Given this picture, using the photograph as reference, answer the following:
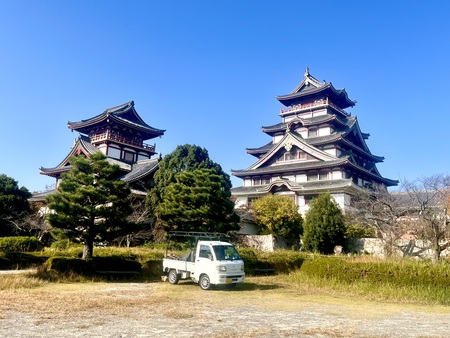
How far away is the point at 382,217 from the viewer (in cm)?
2684

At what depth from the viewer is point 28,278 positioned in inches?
525

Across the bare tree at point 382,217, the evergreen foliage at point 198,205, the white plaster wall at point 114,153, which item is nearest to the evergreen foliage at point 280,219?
the bare tree at point 382,217

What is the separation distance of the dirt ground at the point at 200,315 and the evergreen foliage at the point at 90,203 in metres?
3.95

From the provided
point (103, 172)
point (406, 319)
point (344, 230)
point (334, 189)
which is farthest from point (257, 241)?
point (406, 319)

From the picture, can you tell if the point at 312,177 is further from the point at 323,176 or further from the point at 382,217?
the point at 382,217

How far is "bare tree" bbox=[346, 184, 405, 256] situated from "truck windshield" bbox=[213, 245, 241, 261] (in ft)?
42.4

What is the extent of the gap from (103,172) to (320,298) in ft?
36.0

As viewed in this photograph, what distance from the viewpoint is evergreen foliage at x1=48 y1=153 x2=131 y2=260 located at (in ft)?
53.9

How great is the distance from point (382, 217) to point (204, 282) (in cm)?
1809

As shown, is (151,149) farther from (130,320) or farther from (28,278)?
(130,320)

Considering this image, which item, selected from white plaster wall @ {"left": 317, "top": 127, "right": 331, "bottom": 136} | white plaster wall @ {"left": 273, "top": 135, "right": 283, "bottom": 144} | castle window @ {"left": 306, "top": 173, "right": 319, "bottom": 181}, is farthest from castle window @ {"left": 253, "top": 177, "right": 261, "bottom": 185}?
white plaster wall @ {"left": 317, "top": 127, "right": 331, "bottom": 136}

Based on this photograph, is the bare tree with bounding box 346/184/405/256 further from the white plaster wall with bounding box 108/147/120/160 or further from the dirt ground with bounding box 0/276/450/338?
the white plaster wall with bounding box 108/147/120/160

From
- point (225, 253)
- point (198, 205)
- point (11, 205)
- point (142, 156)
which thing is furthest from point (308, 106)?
point (225, 253)

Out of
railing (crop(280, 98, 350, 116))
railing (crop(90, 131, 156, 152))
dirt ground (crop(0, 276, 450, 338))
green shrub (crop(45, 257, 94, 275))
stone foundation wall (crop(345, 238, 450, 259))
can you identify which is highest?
railing (crop(280, 98, 350, 116))
